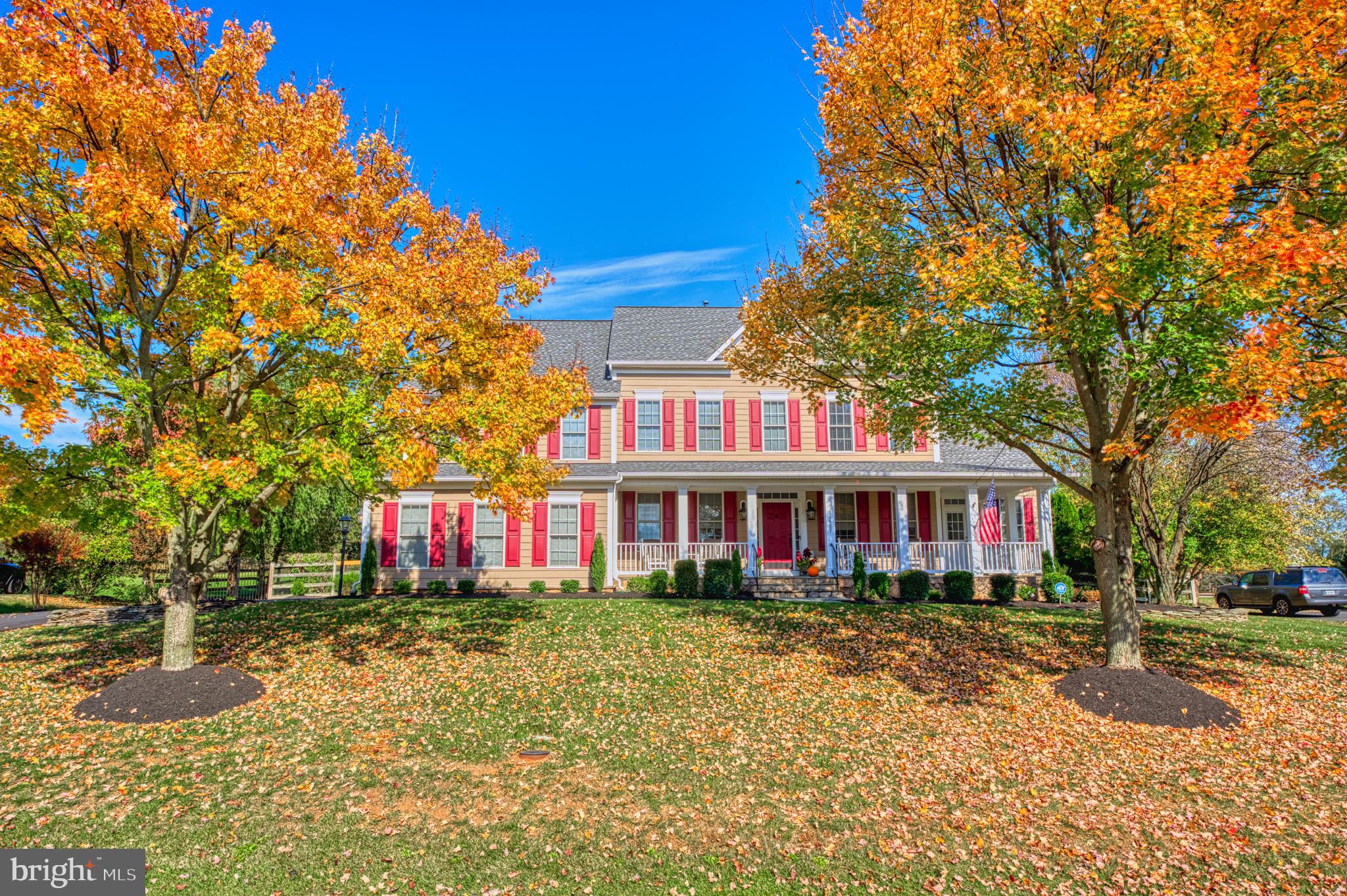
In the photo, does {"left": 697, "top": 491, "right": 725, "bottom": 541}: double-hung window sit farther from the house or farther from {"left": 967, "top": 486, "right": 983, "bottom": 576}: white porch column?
{"left": 967, "top": 486, "right": 983, "bottom": 576}: white porch column

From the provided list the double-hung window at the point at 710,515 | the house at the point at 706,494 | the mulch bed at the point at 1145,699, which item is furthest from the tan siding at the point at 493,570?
the mulch bed at the point at 1145,699

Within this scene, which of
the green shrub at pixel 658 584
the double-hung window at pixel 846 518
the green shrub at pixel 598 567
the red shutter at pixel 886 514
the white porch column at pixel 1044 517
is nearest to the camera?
the green shrub at pixel 658 584

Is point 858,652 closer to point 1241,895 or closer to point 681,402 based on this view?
point 1241,895

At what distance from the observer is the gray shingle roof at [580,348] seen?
22109 millimetres

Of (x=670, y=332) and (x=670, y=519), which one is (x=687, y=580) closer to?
(x=670, y=519)

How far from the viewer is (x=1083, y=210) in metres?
8.10

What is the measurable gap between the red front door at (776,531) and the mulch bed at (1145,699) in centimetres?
1265

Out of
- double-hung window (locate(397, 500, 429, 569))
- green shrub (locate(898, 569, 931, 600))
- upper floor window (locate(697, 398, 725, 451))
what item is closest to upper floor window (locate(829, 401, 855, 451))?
upper floor window (locate(697, 398, 725, 451))

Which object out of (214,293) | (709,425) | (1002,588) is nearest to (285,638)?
(214,293)

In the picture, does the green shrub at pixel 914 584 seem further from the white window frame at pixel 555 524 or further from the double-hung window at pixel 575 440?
the double-hung window at pixel 575 440

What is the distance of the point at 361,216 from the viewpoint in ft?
34.9

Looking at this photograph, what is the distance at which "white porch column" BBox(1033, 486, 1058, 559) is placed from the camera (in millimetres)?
20938

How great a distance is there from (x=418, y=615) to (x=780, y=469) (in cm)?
1129

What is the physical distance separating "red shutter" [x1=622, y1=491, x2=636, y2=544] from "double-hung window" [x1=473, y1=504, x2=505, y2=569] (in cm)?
364
